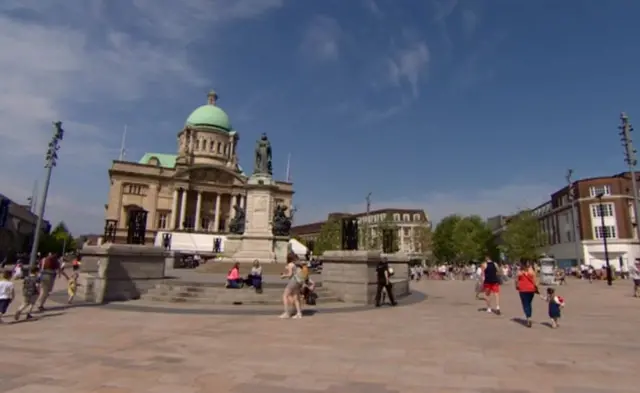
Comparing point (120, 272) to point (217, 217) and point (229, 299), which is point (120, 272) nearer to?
point (229, 299)

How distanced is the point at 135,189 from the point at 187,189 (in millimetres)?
10431

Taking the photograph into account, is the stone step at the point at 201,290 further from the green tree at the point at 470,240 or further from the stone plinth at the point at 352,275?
the green tree at the point at 470,240

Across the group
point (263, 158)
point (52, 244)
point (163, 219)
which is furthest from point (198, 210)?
point (263, 158)

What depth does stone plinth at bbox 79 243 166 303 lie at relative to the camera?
14750mm

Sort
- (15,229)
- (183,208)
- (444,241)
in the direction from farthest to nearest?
(444,241) → (183,208) → (15,229)

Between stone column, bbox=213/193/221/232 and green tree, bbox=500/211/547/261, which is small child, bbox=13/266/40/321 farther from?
stone column, bbox=213/193/221/232

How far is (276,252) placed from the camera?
87.5 feet

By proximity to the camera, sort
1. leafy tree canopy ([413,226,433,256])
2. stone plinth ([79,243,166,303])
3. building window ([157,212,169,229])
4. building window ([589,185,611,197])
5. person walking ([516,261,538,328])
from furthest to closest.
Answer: leafy tree canopy ([413,226,433,256])
building window ([157,212,169,229])
building window ([589,185,611,197])
stone plinth ([79,243,166,303])
person walking ([516,261,538,328])

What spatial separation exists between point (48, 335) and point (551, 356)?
34.5 feet

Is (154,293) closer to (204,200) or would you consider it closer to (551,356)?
(551,356)

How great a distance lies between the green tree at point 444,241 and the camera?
283 feet

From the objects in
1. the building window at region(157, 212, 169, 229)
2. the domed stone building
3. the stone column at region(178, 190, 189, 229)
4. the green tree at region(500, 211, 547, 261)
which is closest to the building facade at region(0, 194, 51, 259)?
the domed stone building

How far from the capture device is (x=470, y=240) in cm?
7669

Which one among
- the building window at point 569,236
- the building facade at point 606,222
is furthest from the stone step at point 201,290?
the building window at point 569,236
